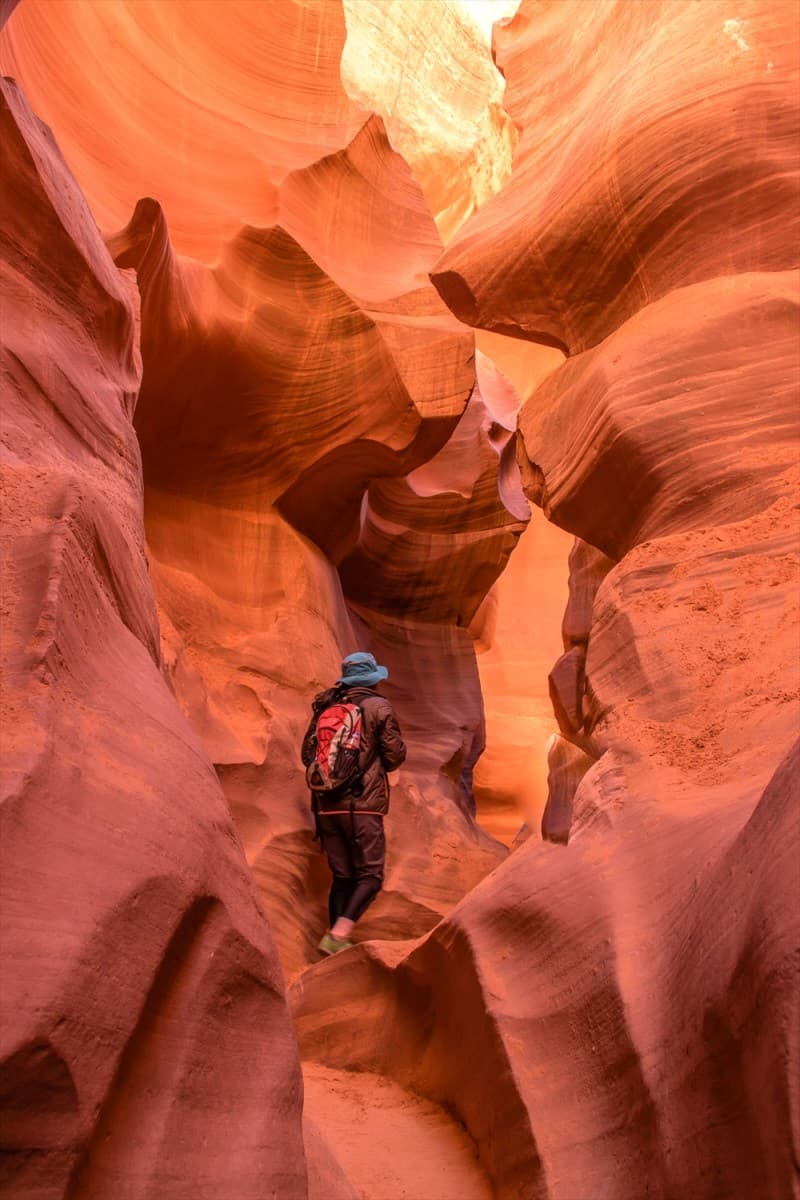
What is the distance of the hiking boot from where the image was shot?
17.6ft

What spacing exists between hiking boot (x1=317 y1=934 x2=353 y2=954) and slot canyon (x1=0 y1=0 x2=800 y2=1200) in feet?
0.93

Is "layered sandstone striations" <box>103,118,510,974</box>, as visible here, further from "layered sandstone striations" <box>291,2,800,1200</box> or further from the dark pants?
"layered sandstone striations" <box>291,2,800,1200</box>

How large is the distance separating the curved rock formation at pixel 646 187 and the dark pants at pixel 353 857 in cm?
246

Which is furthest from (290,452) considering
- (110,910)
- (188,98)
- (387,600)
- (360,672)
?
(110,910)

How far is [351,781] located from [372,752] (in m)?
0.17

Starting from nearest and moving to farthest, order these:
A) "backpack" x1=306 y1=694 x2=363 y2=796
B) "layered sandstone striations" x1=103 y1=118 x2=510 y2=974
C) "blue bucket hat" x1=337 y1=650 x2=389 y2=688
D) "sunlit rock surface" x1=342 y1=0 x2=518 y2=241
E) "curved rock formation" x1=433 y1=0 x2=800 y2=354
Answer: "curved rock formation" x1=433 y1=0 x2=800 y2=354, "backpack" x1=306 y1=694 x2=363 y2=796, "blue bucket hat" x1=337 y1=650 x2=389 y2=688, "layered sandstone striations" x1=103 y1=118 x2=510 y2=974, "sunlit rock surface" x1=342 y1=0 x2=518 y2=241

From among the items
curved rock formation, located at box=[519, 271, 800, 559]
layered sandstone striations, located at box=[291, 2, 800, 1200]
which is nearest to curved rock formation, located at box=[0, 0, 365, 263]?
layered sandstone striations, located at box=[291, 2, 800, 1200]

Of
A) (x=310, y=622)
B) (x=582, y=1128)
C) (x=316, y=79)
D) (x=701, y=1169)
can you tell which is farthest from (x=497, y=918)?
(x=316, y=79)

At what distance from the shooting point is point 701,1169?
7.77 ft

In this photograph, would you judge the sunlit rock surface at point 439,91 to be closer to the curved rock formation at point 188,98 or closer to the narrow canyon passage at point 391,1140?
the curved rock formation at point 188,98

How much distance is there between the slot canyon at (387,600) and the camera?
84.7 inches

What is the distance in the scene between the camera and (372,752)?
5.54 m

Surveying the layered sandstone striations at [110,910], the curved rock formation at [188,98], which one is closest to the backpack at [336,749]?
the layered sandstone striations at [110,910]

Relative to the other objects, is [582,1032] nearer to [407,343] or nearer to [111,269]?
Answer: [111,269]
